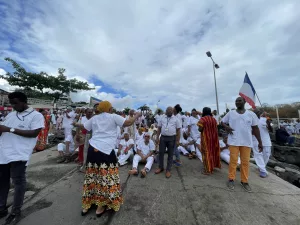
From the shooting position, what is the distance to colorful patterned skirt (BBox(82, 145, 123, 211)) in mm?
2318

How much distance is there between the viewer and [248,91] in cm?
627

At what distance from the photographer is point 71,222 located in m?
2.16

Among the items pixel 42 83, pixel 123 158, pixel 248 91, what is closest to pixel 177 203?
pixel 123 158

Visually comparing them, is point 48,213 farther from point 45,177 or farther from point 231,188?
point 231,188

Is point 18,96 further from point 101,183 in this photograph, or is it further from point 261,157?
point 261,157

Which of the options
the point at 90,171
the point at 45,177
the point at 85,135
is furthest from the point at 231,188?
the point at 45,177

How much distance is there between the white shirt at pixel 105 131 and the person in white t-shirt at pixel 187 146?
14.0ft

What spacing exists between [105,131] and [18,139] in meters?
1.22

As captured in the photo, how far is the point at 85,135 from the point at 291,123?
17879 mm

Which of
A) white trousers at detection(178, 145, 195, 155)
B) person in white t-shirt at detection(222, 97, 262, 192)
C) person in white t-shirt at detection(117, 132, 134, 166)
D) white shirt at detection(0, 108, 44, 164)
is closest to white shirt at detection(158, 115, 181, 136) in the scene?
person in white t-shirt at detection(222, 97, 262, 192)

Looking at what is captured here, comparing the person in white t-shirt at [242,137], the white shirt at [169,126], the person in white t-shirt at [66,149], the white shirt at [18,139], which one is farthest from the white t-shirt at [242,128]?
the person in white t-shirt at [66,149]

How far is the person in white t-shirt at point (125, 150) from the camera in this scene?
4909mm

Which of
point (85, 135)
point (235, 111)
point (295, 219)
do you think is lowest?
point (295, 219)

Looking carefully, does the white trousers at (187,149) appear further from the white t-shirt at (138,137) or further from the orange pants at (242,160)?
the orange pants at (242,160)
